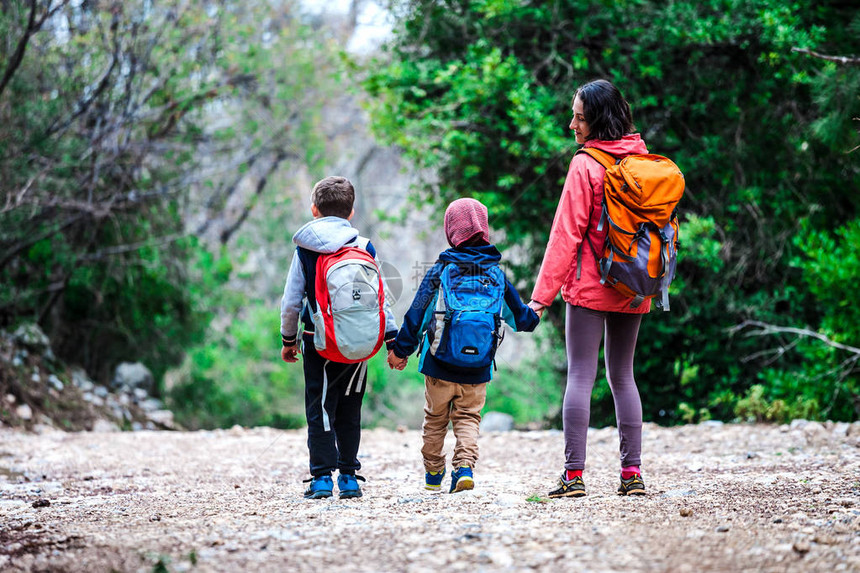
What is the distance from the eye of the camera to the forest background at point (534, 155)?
691 centimetres

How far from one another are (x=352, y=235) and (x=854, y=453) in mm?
3381

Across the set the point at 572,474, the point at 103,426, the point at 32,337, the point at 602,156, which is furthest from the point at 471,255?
the point at 32,337

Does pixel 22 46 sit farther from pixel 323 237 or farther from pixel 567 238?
pixel 567 238

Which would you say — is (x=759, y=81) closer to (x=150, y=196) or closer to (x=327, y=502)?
(x=327, y=502)

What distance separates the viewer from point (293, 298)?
3752 millimetres

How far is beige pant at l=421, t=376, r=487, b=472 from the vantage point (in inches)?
149

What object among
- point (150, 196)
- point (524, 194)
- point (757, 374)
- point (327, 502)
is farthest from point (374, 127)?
point (327, 502)

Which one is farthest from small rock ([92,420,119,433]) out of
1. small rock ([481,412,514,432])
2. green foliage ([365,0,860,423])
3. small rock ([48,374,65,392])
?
green foliage ([365,0,860,423])

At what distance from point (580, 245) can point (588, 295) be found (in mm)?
226

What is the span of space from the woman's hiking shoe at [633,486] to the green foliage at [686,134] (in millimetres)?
3751

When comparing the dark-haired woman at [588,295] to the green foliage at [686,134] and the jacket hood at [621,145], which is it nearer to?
the jacket hood at [621,145]

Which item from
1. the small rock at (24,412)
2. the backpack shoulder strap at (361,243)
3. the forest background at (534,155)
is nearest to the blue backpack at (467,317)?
the backpack shoulder strap at (361,243)

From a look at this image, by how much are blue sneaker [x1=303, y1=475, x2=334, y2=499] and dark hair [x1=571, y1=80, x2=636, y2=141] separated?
204 cm

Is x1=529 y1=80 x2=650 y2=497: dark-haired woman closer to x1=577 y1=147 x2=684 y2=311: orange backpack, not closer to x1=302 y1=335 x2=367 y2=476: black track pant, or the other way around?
x1=577 y1=147 x2=684 y2=311: orange backpack
